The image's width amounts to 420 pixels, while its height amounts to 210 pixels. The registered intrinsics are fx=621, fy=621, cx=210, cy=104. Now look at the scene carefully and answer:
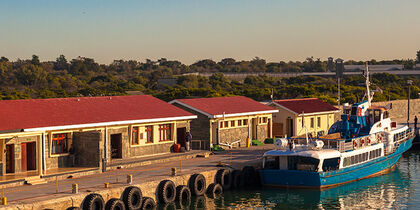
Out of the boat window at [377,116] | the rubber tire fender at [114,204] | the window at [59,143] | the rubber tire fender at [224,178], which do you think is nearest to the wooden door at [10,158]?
the window at [59,143]

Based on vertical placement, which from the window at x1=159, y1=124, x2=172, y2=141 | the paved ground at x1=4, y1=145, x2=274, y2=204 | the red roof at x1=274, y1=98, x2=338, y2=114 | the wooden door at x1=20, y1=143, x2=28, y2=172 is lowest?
the paved ground at x1=4, y1=145, x2=274, y2=204

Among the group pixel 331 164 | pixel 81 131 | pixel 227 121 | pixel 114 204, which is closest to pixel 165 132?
pixel 227 121

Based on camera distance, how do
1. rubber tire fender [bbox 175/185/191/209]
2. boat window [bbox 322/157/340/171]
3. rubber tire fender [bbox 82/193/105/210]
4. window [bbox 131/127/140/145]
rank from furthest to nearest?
window [bbox 131/127/140/145] → boat window [bbox 322/157/340/171] → rubber tire fender [bbox 175/185/191/209] → rubber tire fender [bbox 82/193/105/210]

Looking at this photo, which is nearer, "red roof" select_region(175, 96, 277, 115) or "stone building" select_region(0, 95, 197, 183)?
"stone building" select_region(0, 95, 197, 183)

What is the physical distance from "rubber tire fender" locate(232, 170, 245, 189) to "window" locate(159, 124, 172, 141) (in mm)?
6394

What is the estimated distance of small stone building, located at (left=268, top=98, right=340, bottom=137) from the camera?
1988 inches

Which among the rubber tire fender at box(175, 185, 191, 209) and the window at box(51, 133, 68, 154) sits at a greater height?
the window at box(51, 133, 68, 154)

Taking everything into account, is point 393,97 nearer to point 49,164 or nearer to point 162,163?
point 162,163

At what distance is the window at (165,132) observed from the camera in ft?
129

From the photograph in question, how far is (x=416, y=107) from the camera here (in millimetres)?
82500

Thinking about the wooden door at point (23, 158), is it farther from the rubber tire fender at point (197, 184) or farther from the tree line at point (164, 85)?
the tree line at point (164, 85)

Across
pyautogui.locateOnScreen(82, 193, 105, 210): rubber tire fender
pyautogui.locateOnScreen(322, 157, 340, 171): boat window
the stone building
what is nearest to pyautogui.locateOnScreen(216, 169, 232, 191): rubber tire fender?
pyautogui.locateOnScreen(322, 157, 340, 171): boat window

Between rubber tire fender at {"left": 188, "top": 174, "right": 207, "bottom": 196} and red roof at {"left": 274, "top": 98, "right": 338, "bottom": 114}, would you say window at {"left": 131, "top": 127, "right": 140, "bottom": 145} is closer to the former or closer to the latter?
rubber tire fender at {"left": 188, "top": 174, "right": 207, "bottom": 196}

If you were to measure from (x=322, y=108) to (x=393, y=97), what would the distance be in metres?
Answer: 40.7
